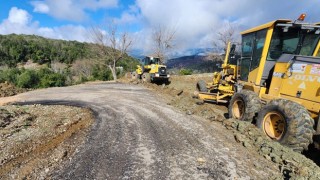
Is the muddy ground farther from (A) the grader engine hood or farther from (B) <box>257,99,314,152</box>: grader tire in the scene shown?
(A) the grader engine hood

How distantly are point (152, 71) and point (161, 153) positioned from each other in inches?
658

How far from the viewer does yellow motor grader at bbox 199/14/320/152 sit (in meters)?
5.74

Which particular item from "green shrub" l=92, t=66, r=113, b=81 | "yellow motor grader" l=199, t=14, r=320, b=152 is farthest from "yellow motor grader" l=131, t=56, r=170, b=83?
"green shrub" l=92, t=66, r=113, b=81

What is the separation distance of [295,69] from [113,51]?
91.6 feet

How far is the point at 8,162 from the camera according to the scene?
4840 mm

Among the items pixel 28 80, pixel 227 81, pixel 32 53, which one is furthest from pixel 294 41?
pixel 32 53

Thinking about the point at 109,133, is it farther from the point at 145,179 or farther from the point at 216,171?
the point at 216,171

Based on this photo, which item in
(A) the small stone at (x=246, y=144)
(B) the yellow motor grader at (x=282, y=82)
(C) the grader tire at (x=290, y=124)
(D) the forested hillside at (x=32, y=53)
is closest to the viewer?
(C) the grader tire at (x=290, y=124)

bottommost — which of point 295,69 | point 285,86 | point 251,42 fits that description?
point 285,86

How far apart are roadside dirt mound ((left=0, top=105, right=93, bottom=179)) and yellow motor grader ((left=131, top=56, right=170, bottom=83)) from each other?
12.3 meters

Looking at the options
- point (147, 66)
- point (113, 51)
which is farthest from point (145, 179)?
point (113, 51)

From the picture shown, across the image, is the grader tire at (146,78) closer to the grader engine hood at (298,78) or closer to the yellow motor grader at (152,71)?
the yellow motor grader at (152,71)

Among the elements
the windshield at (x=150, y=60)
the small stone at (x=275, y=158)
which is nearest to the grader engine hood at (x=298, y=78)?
the small stone at (x=275, y=158)

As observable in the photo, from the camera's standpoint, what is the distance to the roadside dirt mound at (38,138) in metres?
4.64
